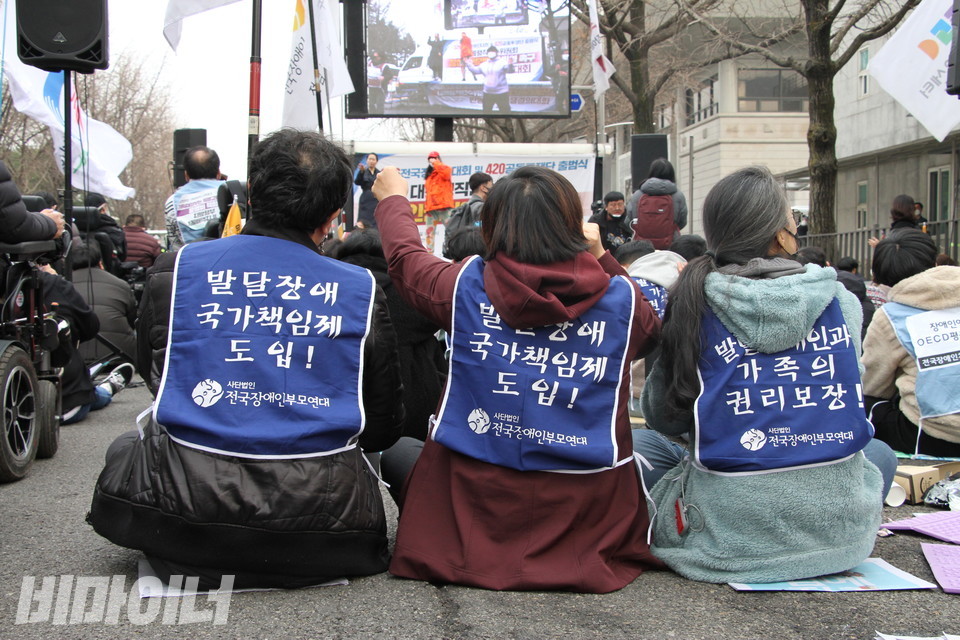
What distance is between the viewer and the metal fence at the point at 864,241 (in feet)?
45.2

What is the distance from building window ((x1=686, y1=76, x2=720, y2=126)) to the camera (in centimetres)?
3866

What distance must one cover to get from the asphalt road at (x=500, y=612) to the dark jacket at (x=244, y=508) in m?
0.14

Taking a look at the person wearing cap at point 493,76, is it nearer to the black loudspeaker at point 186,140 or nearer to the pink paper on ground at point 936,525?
the black loudspeaker at point 186,140

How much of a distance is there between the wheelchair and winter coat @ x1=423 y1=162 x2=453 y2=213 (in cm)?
617

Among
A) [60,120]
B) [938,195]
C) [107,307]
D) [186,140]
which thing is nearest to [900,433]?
[107,307]

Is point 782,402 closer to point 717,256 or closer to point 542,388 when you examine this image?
point 717,256

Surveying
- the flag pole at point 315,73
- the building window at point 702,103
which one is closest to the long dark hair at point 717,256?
the flag pole at point 315,73

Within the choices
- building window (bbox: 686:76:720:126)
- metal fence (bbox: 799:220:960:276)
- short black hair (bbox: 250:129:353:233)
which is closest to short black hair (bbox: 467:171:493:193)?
metal fence (bbox: 799:220:960:276)

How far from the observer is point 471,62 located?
45.1 feet

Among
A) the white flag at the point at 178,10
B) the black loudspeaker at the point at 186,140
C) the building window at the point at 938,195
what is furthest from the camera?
the building window at the point at 938,195

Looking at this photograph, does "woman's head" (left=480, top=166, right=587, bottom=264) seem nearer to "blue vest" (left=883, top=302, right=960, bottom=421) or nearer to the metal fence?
"blue vest" (left=883, top=302, right=960, bottom=421)

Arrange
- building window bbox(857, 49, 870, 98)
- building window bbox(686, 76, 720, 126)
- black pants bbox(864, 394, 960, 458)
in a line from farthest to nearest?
building window bbox(686, 76, 720, 126), building window bbox(857, 49, 870, 98), black pants bbox(864, 394, 960, 458)

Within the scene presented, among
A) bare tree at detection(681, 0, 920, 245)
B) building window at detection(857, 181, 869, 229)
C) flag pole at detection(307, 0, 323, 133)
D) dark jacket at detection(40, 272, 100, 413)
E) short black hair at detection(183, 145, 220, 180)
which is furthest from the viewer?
building window at detection(857, 181, 869, 229)

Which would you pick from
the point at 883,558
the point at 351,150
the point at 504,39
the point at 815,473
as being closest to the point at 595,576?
the point at 815,473
